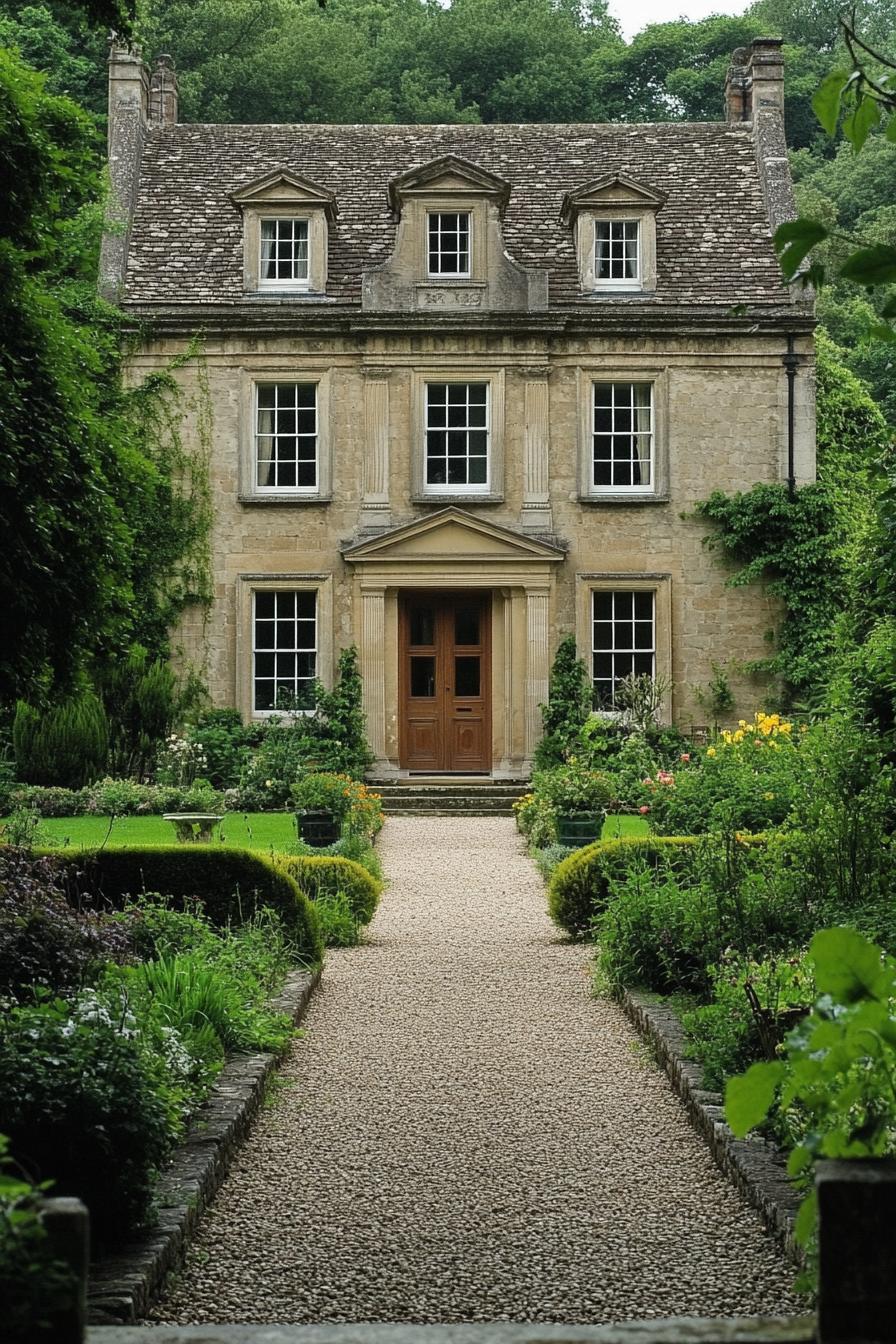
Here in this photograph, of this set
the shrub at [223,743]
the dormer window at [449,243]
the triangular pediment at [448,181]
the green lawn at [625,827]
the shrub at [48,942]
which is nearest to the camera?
the shrub at [48,942]

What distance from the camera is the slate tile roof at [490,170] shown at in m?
23.7

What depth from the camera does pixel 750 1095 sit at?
2666mm

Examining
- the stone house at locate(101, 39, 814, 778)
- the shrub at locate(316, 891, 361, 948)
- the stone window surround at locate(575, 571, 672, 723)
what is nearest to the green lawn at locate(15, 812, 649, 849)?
the shrub at locate(316, 891, 361, 948)

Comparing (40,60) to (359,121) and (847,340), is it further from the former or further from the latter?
(847,340)

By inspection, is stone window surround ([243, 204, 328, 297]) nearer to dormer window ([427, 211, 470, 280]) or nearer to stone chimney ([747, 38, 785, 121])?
dormer window ([427, 211, 470, 280])

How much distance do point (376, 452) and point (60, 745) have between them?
614cm

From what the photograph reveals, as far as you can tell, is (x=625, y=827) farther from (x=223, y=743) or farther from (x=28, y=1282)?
(x=28, y=1282)

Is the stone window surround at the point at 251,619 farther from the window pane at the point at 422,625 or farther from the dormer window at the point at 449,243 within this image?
the dormer window at the point at 449,243

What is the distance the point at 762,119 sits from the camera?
25609 millimetres

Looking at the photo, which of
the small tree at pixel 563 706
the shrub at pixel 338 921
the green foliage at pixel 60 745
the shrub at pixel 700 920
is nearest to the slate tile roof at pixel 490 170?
the small tree at pixel 563 706

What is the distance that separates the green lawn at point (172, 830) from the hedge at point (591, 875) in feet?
11.4

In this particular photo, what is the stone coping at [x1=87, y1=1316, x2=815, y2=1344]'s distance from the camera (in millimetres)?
2340

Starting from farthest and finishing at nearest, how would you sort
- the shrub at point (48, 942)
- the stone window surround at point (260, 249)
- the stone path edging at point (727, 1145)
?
the stone window surround at point (260, 249) < the shrub at point (48, 942) < the stone path edging at point (727, 1145)

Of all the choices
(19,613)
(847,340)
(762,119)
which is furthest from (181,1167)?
(847,340)
